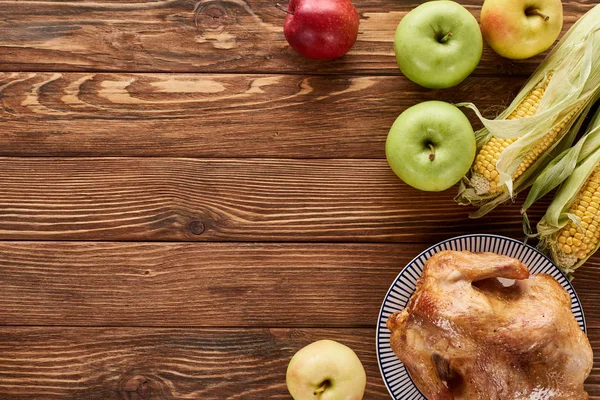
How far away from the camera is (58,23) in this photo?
1.60 m

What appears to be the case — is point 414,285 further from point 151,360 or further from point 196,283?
point 151,360

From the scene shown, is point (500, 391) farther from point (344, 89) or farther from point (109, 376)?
point (109, 376)

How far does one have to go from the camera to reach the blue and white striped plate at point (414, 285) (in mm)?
1466

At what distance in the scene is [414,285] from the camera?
4.88 feet

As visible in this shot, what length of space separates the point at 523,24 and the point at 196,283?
107 cm

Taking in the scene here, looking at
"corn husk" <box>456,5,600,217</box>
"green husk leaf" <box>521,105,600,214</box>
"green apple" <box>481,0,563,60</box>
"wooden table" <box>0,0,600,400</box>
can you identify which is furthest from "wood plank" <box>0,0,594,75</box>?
"green husk leaf" <box>521,105,600,214</box>

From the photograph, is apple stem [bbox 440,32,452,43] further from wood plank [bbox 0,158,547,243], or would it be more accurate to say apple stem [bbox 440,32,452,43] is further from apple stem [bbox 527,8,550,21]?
Result: wood plank [bbox 0,158,547,243]

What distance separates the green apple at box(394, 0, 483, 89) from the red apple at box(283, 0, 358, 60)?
0.14 m

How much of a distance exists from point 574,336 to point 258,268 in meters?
0.78

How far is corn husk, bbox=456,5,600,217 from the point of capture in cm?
135

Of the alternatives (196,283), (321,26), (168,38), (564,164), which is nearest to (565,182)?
(564,164)

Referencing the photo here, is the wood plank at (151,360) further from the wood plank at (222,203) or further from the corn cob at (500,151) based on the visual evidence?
the corn cob at (500,151)

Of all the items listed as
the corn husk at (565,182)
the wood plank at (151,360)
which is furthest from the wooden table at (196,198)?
the corn husk at (565,182)

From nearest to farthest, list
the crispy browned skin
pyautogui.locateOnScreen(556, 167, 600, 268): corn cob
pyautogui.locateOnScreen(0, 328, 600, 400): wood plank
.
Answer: the crispy browned skin < pyautogui.locateOnScreen(556, 167, 600, 268): corn cob < pyautogui.locateOnScreen(0, 328, 600, 400): wood plank
